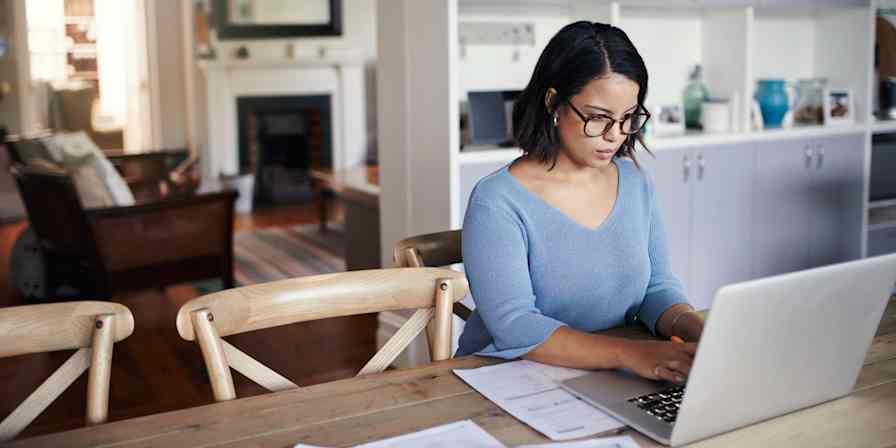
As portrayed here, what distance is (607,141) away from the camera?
1.67 meters

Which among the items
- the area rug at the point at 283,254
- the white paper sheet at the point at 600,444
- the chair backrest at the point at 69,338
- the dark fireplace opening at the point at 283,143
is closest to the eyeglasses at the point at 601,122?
the white paper sheet at the point at 600,444

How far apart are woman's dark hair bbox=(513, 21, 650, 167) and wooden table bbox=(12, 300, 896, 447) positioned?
0.54 m

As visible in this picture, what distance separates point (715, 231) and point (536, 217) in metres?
2.60

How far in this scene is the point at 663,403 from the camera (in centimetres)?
129

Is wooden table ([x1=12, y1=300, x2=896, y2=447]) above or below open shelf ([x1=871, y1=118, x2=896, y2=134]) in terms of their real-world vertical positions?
below

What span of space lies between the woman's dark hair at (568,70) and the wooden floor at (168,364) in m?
1.88

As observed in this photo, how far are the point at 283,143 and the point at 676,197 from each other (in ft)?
16.9

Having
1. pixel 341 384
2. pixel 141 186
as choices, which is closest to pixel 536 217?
pixel 341 384

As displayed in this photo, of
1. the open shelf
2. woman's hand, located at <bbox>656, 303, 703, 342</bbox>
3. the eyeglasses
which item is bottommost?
woman's hand, located at <bbox>656, 303, 703, 342</bbox>

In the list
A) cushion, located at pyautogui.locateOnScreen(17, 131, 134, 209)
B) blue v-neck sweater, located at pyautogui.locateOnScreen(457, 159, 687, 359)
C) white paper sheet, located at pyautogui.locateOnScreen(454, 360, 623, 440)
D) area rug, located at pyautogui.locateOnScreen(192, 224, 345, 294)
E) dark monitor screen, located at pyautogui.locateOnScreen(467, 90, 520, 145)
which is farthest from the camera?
area rug, located at pyautogui.locateOnScreen(192, 224, 345, 294)

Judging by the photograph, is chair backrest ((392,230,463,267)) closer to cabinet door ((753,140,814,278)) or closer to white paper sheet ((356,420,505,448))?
white paper sheet ((356,420,505,448))

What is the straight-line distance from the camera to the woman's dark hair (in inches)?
65.1

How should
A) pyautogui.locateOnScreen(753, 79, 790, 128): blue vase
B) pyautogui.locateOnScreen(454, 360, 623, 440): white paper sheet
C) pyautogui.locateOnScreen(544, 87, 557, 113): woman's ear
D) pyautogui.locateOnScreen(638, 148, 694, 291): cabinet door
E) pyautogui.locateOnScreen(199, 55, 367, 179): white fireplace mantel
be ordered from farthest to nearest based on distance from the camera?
1. pyautogui.locateOnScreen(199, 55, 367, 179): white fireplace mantel
2. pyautogui.locateOnScreen(753, 79, 790, 128): blue vase
3. pyautogui.locateOnScreen(638, 148, 694, 291): cabinet door
4. pyautogui.locateOnScreen(544, 87, 557, 113): woman's ear
5. pyautogui.locateOnScreen(454, 360, 623, 440): white paper sheet

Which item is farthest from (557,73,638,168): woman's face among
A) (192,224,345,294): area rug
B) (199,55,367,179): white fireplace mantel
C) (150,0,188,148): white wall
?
(150,0,188,148): white wall
